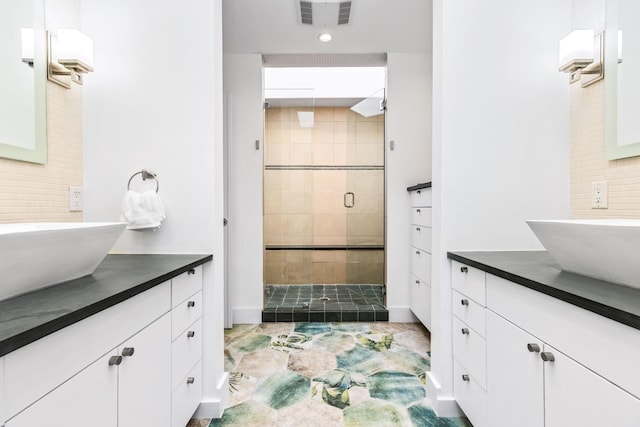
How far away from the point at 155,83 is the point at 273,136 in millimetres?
1576

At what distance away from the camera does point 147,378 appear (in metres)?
1.05

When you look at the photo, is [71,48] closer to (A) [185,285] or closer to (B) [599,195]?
(A) [185,285]

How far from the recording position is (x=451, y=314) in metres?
1.60

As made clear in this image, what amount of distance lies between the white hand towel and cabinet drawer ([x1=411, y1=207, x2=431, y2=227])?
5.70 feet

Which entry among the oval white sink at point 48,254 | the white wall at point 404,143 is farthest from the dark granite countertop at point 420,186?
the oval white sink at point 48,254

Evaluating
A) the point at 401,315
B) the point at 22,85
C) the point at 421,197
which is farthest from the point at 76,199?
the point at 401,315

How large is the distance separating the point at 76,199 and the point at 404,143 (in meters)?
2.33

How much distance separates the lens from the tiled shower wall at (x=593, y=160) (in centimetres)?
130

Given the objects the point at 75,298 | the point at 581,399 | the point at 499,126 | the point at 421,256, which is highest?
the point at 499,126

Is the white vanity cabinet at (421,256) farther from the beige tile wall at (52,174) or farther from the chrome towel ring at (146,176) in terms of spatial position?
the beige tile wall at (52,174)

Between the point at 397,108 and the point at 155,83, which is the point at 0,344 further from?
the point at 397,108

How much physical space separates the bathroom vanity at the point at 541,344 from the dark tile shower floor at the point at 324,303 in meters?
1.35

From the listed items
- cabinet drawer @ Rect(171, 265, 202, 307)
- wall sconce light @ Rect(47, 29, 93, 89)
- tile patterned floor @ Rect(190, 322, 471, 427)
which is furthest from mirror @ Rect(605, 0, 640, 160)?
wall sconce light @ Rect(47, 29, 93, 89)

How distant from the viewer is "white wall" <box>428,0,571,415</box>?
5.21 feet
